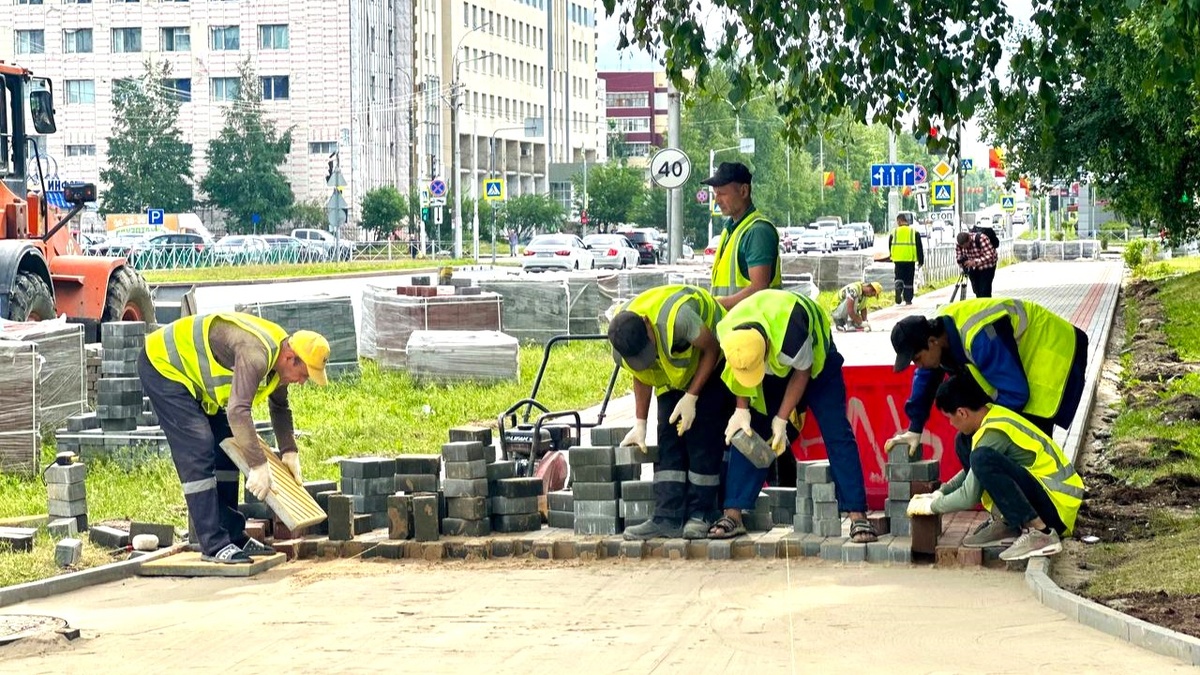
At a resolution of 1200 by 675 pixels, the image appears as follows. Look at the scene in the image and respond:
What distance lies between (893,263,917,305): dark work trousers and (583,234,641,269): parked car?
1101 inches

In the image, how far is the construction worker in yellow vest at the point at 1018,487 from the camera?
8.86m

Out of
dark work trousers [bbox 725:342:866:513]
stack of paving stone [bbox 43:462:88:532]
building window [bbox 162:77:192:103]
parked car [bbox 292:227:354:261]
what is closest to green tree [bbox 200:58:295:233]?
building window [bbox 162:77:192:103]

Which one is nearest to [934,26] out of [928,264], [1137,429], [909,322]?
[909,322]

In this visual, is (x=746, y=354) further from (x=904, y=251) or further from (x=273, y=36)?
(x=273, y=36)

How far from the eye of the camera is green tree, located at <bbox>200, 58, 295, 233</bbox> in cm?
8294

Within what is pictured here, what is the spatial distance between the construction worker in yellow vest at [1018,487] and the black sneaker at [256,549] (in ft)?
11.4

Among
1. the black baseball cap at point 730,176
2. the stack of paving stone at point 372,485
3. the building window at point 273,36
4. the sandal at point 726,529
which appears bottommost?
the sandal at point 726,529

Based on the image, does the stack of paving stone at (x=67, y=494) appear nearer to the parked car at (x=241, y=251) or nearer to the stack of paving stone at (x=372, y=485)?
the stack of paving stone at (x=372, y=485)

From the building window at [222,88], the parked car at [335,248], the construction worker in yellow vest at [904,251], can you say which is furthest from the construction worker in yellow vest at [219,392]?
the building window at [222,88]

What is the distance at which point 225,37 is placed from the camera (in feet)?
298

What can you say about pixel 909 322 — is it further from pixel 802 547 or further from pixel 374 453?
pixel 374 453

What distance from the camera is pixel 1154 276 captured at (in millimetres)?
46688

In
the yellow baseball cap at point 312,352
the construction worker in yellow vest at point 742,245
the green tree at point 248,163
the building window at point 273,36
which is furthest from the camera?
the building window at point 273,36

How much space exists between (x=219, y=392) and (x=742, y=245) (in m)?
2.99
